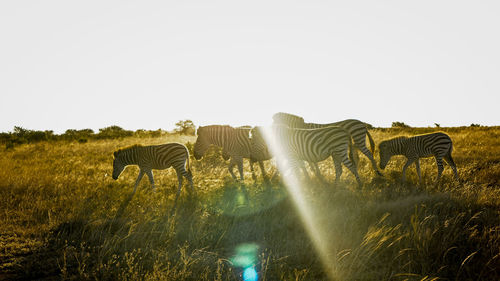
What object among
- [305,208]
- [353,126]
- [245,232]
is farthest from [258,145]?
[245,232]

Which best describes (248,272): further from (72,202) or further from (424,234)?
(72,202)

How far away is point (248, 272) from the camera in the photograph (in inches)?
156

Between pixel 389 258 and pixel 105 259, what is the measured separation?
4.20 meters

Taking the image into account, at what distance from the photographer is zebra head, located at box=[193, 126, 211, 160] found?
1122 cm

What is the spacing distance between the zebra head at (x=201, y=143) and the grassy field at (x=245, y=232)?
2.44m

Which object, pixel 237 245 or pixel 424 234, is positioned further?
pixel 237 245

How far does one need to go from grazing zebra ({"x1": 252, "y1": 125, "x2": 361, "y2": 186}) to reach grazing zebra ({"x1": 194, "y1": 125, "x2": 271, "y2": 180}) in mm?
1336

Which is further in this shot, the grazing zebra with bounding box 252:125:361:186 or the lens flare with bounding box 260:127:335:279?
the grazing zebra with bounding box 252:125:361:186

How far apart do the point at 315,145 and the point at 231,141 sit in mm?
3359

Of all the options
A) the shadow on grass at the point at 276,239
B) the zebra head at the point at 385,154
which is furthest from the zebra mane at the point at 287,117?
the shadow on grass at the point at 276,239

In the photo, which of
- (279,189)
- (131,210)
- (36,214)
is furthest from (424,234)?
(36,214)

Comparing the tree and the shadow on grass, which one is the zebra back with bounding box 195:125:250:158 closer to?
the shadow on grass

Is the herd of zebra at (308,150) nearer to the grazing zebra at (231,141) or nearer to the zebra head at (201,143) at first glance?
the grazing zebra at (231,141)

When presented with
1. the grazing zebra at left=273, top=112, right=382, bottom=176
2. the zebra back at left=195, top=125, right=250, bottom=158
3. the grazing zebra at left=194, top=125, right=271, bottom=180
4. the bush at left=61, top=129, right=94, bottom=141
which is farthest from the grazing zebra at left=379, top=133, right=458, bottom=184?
the bush at left=61, top=129, right=94, bottom=141
